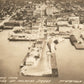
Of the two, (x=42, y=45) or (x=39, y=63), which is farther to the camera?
(x=42, y=45)

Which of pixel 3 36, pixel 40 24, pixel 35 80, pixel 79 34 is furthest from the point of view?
pixel 40 24

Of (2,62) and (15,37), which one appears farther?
(15,37)

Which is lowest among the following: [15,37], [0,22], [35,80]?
[35,80]

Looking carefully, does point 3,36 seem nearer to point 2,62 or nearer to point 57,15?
point 2,62

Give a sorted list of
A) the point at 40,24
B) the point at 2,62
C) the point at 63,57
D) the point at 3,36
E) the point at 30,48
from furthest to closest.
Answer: the point at 40,24
the point at 3,36
the point at 30,48
the point at 63,57
the point at 2,62

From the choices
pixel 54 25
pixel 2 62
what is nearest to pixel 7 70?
pixel 2 62

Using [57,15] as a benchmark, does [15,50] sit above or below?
below

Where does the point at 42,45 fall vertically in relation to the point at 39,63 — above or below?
above
